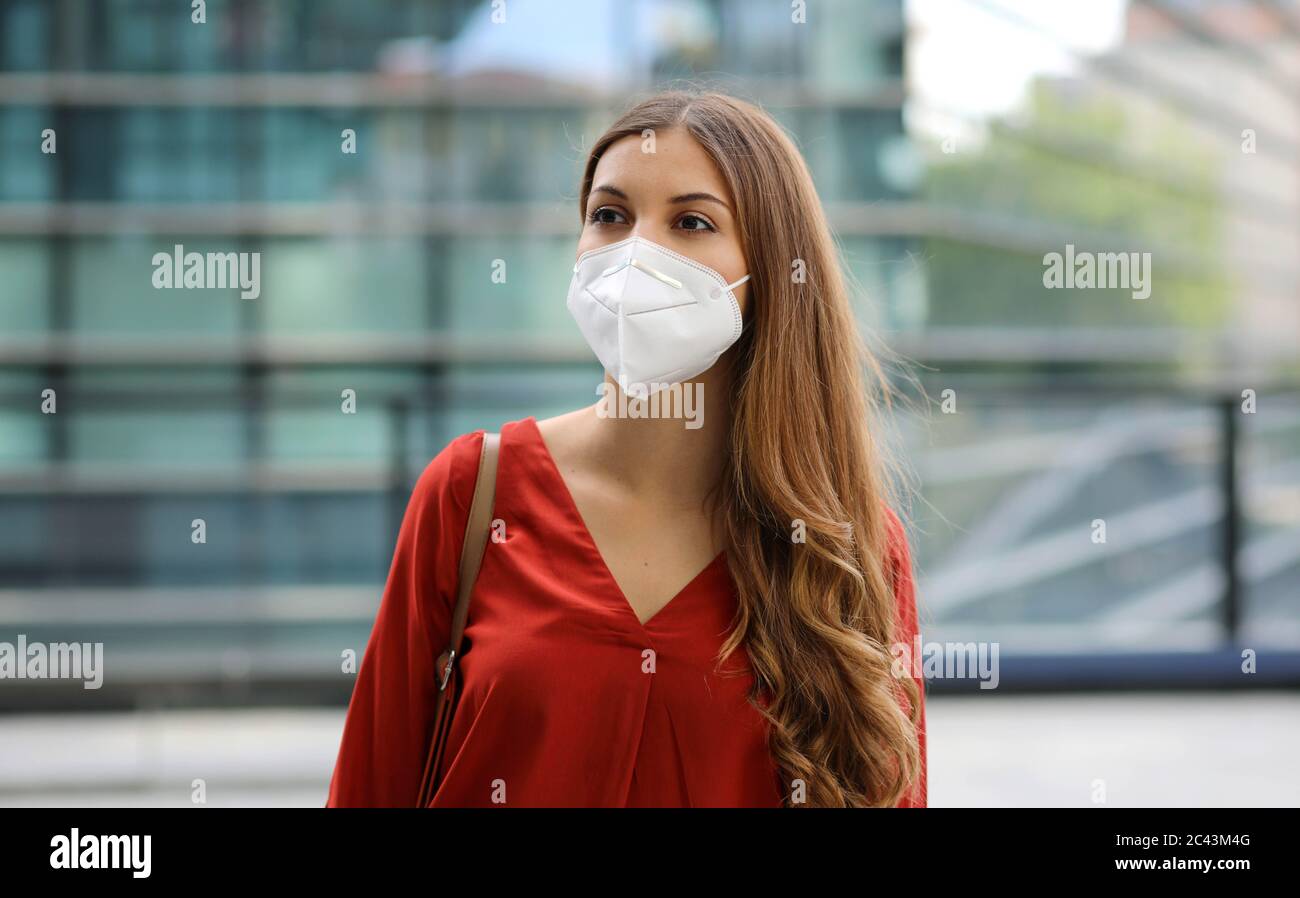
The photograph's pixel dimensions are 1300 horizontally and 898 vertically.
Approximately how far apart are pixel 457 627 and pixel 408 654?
75mm

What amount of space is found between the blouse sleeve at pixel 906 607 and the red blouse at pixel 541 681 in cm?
29

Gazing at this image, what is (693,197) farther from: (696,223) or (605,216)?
(605,216)

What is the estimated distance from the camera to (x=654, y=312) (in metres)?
1.78

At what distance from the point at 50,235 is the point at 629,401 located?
561cm

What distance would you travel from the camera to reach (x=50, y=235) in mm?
6352

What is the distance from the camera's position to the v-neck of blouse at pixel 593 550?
1623mm

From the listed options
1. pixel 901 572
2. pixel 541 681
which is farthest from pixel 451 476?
pixel 901 572

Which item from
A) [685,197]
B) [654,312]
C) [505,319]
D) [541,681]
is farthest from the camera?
[505,319]

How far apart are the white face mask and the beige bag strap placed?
287mm

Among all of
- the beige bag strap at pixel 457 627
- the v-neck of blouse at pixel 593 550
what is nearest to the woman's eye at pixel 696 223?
the v-neck of blouse at pixel 593 550

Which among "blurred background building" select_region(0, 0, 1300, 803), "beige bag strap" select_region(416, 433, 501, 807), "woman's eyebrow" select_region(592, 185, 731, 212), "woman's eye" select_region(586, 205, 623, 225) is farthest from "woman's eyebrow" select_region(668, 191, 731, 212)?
"blurred background building" select_region(0, 0, 1300, 803)

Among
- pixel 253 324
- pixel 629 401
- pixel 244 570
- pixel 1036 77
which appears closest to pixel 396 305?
pixel 253 324

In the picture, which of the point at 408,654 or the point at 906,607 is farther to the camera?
the point at 906,607
